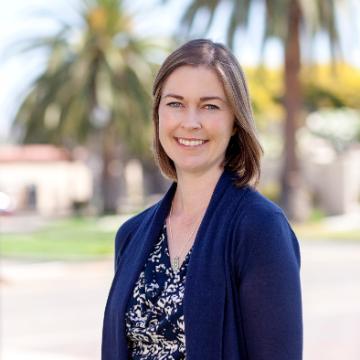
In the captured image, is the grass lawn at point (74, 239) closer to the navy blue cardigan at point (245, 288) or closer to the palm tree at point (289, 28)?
the palm tree at point (289, 28)

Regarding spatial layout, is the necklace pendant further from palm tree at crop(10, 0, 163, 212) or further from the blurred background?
palm tree at crop(10, 0, 163, 212)

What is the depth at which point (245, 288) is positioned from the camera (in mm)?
2076

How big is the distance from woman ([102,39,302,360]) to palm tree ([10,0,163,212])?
27.1 metres

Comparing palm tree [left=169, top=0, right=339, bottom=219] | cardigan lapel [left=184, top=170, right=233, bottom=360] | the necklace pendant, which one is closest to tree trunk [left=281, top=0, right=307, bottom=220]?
palm tree [left=169, top=0, right=339, bottom=219]

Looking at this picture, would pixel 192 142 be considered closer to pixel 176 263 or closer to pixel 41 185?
pixel 176 263

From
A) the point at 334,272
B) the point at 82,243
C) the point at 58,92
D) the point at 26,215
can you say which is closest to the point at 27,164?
the point at 26,215

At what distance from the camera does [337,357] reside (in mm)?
7695

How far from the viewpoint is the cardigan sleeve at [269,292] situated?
2.05 m

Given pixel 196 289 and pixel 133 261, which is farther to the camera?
pixel 133 261

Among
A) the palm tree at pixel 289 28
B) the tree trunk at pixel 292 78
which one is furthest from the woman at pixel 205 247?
the tree trunk at pixel 292 78

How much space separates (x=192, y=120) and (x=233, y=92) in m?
0.14

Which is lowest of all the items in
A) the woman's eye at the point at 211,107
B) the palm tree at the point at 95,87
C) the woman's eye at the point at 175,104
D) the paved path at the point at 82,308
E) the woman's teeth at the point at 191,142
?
the paved path at the point at 82,308

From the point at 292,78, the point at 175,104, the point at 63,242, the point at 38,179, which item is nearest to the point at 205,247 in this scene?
the point at 175,104

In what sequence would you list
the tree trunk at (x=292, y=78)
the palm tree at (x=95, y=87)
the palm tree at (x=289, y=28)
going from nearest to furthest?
the palm tree at (x=289, y=28)
the tree trunk at (x=292, y=78)
the palm tree at (x=95, y=87)
